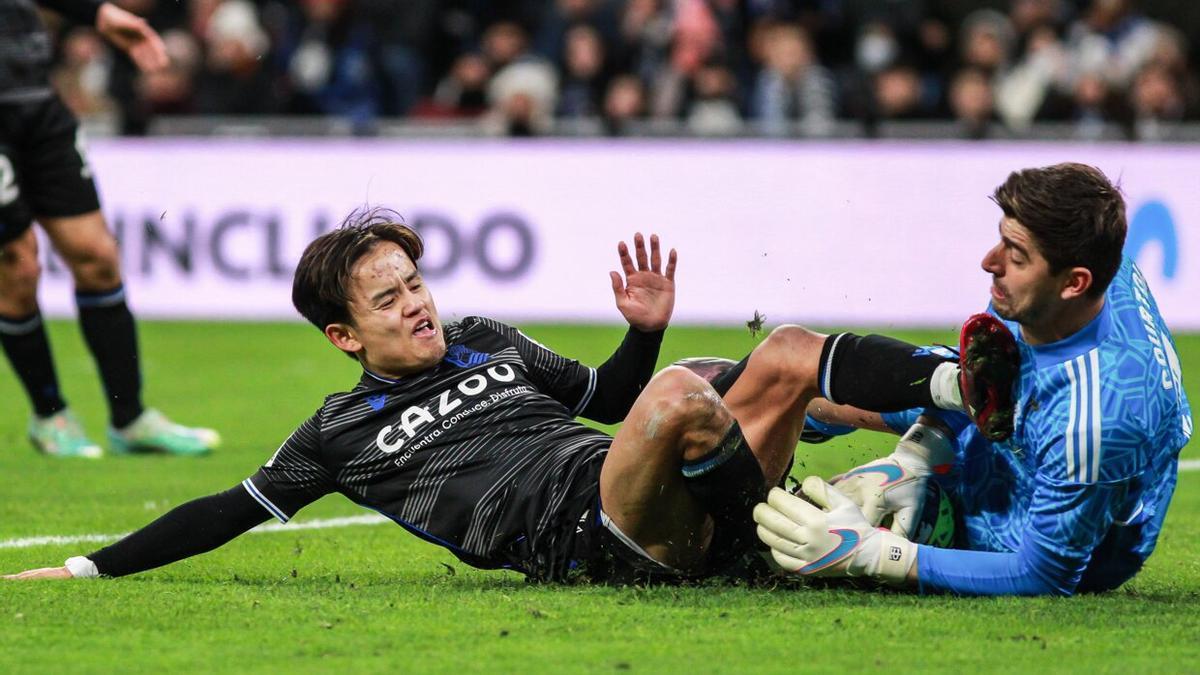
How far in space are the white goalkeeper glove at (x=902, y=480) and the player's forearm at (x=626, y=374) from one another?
70 cm

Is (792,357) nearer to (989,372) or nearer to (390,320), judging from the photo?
(989,372)

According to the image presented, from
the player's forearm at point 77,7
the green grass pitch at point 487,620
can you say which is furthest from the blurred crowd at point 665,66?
the green grass pitch at point 487,620

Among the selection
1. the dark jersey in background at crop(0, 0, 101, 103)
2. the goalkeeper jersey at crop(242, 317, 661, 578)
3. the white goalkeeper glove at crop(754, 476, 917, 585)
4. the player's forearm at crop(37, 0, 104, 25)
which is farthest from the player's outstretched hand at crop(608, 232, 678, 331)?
the player's forearm at crop(37, 0, 104, 25)

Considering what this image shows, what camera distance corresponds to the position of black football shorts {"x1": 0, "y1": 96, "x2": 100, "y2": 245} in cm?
768

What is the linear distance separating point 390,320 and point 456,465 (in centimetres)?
43

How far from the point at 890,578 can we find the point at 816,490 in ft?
0.93

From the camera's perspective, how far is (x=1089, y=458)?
14.0 ft

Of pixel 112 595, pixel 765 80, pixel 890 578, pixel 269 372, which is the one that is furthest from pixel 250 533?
pixel 765 80

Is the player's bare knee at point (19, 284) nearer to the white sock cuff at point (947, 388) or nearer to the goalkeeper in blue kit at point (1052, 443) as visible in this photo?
the goalkeeper in blue kit at point (1052, 443)

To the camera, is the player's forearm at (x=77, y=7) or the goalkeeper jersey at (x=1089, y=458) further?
the player's forearm at (x=77, y=7)

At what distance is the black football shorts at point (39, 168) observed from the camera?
768 centimetres

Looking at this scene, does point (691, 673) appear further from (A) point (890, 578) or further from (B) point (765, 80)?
(B) point (765, 80)

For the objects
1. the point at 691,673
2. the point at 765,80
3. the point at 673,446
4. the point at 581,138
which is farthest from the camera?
the point at 765,80

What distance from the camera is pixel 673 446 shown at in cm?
446
